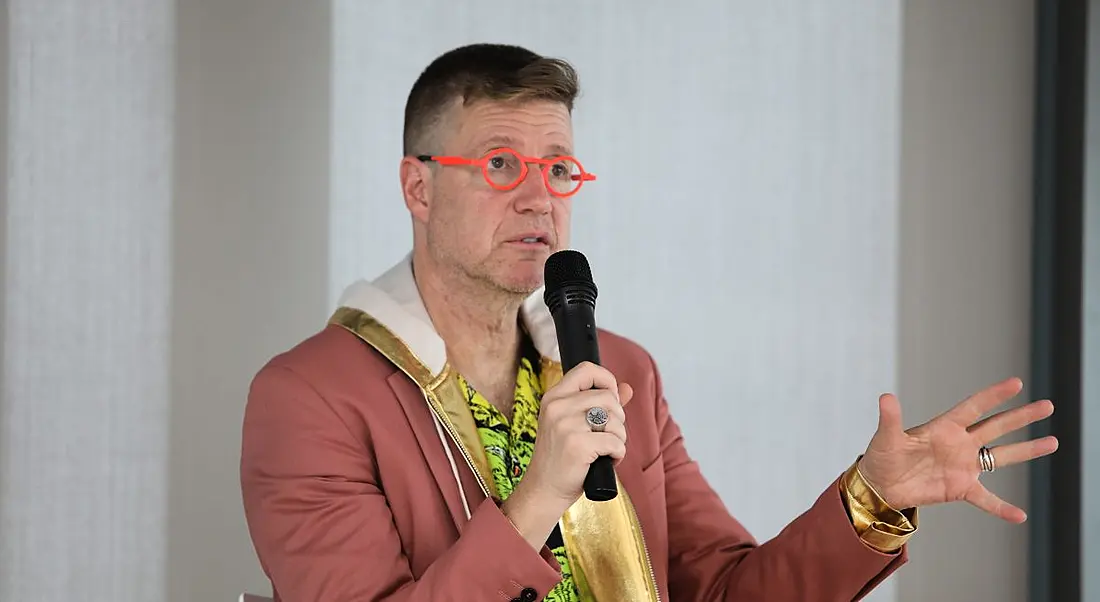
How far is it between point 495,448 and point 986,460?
779 mm

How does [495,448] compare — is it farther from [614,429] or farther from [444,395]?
[614,429]

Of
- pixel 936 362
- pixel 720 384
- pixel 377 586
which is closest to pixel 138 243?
pixel 377 586

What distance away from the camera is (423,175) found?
2.04 meters

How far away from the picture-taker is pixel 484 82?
1971 mm

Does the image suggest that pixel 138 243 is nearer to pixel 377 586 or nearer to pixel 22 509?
pixel 22 509

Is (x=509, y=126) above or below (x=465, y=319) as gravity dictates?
above

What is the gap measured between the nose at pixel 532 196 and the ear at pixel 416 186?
19cm

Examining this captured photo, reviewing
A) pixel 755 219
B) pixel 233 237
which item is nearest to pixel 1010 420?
pixel 755 219

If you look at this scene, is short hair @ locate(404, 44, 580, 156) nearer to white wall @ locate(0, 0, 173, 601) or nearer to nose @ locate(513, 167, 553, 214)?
nose @ locate(513, 167, 553, 214)

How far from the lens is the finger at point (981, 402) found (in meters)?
1.65

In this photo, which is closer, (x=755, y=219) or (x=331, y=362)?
(x=331, y=362)

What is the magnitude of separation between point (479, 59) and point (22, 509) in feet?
3.82

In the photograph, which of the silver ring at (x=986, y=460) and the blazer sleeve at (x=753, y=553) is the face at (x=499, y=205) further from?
the silver ring at (x=986, y=460)

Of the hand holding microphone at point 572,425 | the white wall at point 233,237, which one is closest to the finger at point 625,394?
the hand holding microphone at point 572,425
